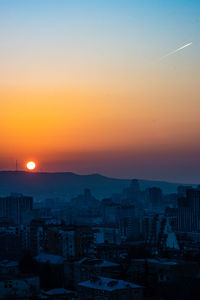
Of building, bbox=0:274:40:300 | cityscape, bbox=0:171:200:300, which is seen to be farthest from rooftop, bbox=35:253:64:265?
building, bbox=0:274:40:300

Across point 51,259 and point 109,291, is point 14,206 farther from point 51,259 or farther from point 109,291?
point 109,291

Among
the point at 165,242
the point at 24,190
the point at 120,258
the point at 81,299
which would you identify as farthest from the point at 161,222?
the point at 24,190

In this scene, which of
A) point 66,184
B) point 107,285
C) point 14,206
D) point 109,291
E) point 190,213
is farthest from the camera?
point 66,184

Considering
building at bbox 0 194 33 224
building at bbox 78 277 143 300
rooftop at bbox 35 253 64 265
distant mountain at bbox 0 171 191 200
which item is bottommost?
building at bbox 78 277 143 300

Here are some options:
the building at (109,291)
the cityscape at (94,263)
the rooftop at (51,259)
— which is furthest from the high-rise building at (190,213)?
the building at (109,291)

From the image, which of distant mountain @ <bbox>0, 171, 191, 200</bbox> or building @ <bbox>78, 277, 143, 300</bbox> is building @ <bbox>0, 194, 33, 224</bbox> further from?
distant mountain @ <bbox>0, 171, 191, 200</bbox>

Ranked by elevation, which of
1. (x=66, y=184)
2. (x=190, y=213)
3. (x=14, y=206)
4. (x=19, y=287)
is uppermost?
(x=66, y=184)

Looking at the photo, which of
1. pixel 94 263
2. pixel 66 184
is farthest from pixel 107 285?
pixel 66 184

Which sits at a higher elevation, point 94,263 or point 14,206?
point 14,206

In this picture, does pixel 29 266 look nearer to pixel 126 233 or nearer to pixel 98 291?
pixel 98 291
